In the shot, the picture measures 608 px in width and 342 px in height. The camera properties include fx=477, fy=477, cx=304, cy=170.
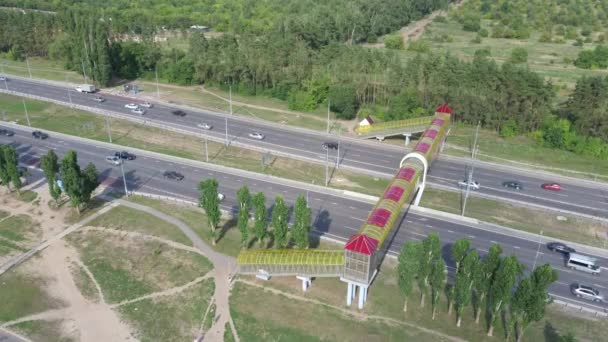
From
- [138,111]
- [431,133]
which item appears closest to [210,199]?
[431,133]

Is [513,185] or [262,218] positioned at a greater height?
[262,218]

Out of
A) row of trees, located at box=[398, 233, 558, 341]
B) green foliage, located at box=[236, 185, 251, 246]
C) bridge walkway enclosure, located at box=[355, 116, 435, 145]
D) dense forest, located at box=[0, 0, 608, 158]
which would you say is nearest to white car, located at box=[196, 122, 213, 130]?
dense forest, located at box=[0, 0, 608, 158]

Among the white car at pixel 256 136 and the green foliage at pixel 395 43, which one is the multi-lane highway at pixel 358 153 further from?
the green foliage at pixel 395 43

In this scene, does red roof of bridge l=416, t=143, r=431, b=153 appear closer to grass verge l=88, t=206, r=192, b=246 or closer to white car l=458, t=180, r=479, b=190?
white car l=458, t=180, r=479, b=190

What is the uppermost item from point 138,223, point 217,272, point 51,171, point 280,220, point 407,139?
point 51,171

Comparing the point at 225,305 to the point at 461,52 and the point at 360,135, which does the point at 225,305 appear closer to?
the point at 360,135

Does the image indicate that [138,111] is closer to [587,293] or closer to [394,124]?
[394,124]

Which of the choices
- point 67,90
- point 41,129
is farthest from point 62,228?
point 67,90
